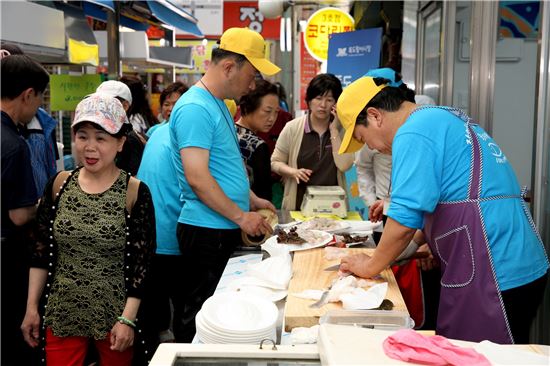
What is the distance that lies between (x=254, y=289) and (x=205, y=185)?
2.33 feet

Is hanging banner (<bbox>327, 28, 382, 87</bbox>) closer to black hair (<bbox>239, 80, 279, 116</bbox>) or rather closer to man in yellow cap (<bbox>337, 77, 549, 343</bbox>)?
black hair (<bbox>239, 80, 279, 116</bbox>)

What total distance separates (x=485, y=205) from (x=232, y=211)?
4.22ft

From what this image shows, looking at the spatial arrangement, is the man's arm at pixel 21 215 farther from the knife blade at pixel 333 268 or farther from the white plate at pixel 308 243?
the knife blade at pixel 333 268

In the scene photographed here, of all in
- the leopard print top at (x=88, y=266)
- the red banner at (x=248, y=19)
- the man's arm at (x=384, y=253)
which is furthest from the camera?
the red banner at (x=248, y=19)

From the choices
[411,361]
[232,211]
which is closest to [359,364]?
[411,361]

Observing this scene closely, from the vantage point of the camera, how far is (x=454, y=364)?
3.96 ft

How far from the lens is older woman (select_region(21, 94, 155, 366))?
2.42 metres

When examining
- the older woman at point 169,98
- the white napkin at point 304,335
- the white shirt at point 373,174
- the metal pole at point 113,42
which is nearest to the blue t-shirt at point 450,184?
the white napkin at point 304,335

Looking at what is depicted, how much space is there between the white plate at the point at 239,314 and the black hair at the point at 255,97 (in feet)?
7.62

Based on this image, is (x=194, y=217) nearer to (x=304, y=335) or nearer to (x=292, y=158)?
(x=304, y=335)

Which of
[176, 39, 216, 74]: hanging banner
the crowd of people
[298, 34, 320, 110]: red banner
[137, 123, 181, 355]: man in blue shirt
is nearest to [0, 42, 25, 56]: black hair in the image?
the crowd of people

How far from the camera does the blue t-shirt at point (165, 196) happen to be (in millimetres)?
3451

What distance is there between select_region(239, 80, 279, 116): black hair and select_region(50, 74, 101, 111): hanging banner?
5.38ft

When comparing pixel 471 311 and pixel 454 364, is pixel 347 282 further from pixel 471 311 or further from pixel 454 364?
pixel 454 364
